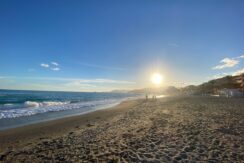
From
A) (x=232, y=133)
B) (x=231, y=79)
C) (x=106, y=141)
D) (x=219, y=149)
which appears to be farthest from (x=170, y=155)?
(x=231, y=79)

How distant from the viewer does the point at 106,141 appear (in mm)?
6812

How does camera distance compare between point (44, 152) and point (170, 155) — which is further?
point (44, 152)

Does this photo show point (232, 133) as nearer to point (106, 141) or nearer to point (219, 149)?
point (219, 149)

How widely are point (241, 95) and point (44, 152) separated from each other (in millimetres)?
36832

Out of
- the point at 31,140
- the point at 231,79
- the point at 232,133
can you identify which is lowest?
the point at 31,140

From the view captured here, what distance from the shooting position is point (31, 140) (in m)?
7.84

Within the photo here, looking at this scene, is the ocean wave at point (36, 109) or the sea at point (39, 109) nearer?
the sea at point (39, 109)

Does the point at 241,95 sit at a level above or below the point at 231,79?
below

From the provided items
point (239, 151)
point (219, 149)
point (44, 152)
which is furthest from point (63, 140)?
point (239, 151)

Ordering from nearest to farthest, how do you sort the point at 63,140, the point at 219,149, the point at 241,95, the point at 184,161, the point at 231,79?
the point at 184,161, the point at 219,149, the point at 63,140, the point at 241,95, the point at 231,79

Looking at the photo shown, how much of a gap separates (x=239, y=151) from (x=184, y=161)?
1897 millimetres

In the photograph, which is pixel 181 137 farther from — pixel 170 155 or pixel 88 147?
pixel 88 147

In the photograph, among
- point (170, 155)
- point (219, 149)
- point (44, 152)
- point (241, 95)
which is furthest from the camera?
point (241, 95)

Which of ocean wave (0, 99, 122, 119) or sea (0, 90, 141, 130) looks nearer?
sea (0, 90, 141, 130)
